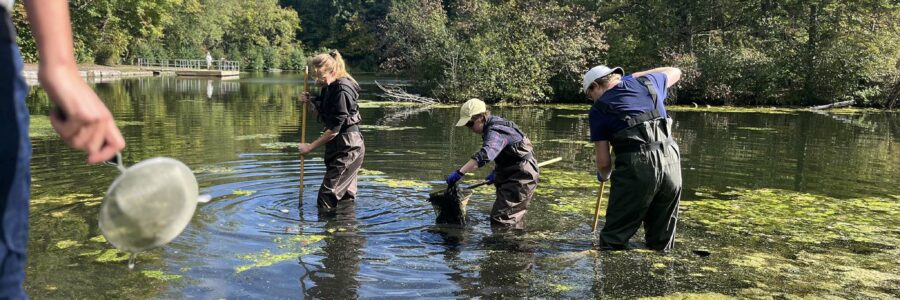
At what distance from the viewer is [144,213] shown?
2457 millimetres

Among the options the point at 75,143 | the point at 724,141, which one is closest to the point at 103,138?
the point at 75,143

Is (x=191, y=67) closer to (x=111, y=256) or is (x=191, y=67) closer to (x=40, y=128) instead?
(x=40, y=128)

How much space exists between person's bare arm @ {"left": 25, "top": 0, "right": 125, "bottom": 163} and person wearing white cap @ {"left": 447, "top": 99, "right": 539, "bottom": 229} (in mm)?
4682

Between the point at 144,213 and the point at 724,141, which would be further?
the point at 724,141

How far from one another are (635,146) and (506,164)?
166cm

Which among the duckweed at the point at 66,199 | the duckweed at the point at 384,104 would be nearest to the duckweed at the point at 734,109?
the duckweed at the point at 384,104

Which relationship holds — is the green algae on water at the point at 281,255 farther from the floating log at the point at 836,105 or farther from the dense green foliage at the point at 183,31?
the dense green foliage at the point at 183,31

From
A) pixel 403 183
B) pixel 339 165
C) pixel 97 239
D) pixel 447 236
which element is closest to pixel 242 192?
pixel 339 165

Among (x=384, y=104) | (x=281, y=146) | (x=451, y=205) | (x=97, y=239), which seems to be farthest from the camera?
(x=384, y=104)

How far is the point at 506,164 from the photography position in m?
6.89

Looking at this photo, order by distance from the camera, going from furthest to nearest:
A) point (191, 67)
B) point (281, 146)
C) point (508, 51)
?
point (191, 67) < point (508, 51) < point (281, 146)

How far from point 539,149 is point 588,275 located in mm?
8726

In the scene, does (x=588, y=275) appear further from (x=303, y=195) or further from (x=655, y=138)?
(x=303, y=195)

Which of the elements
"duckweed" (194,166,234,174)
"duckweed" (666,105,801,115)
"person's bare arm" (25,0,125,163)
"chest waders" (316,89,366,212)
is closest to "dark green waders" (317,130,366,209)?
"chest waders" (316,89,366,212)
